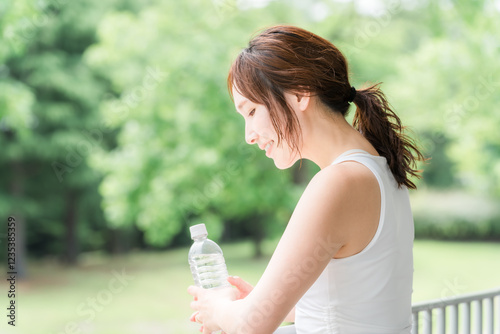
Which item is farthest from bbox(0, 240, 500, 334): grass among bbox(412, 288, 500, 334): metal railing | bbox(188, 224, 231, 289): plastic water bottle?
bbox(188, 224, 231, 289): plastic water bottle

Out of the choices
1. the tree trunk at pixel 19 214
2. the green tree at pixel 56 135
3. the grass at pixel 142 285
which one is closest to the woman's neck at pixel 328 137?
the grass at pixel 142 285

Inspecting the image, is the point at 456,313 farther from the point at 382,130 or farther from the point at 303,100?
the point at 303,100

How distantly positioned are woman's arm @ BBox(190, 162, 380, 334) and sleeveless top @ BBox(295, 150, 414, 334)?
0.04m

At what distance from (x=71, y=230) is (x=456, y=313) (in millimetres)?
8608

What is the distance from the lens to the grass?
26.7 ft

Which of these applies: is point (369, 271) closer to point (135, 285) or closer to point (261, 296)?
point (261, 296)

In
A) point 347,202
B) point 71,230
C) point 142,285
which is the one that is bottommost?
point 347,202

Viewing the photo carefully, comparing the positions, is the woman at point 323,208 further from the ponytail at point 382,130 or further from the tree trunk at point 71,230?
the tree trunk at point 71,230

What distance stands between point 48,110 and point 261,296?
A: 8.13 m

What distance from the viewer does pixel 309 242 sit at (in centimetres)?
65

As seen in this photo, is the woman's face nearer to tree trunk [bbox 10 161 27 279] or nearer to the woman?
the woman

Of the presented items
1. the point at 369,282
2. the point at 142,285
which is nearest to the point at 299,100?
the point at 369,282

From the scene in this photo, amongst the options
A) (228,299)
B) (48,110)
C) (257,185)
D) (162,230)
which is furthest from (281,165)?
(48,110)

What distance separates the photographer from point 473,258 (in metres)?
10.2
